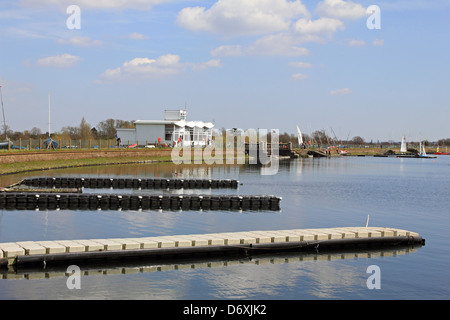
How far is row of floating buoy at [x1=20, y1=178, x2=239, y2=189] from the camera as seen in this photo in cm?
5756

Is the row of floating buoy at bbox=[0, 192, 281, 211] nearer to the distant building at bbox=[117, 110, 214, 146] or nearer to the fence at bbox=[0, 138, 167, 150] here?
the fence at bbox=[0, 138, 167, 150]

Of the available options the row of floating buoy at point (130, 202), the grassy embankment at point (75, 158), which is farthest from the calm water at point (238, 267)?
the grassy embankment at point (75, 158)

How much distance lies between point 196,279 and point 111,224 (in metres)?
13.8

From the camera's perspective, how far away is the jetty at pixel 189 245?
23.2 m

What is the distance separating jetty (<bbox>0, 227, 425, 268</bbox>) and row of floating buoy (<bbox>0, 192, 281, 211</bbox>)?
592 inches

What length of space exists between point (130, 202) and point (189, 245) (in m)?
18.8

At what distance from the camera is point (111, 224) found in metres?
35.2

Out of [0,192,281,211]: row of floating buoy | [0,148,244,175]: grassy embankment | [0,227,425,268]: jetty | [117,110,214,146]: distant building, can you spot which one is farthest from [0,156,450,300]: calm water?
[117,110,214,146]: distant building

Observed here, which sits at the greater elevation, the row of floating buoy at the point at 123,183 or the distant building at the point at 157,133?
the distant building at the point at 157,133

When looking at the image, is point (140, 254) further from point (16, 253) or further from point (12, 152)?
point (12, 152)

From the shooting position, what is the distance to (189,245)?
25969mm

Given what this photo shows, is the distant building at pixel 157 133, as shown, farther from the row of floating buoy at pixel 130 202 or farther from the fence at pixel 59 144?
the row of floating buoy at pixel 130 202

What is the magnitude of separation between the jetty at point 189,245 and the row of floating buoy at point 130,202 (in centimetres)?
1505

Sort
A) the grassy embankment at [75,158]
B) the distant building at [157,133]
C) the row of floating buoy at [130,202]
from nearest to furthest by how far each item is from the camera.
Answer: the row of floating buoy at [130,202] → the grassy embankment at [75,158] → the distant building at [157,133]
